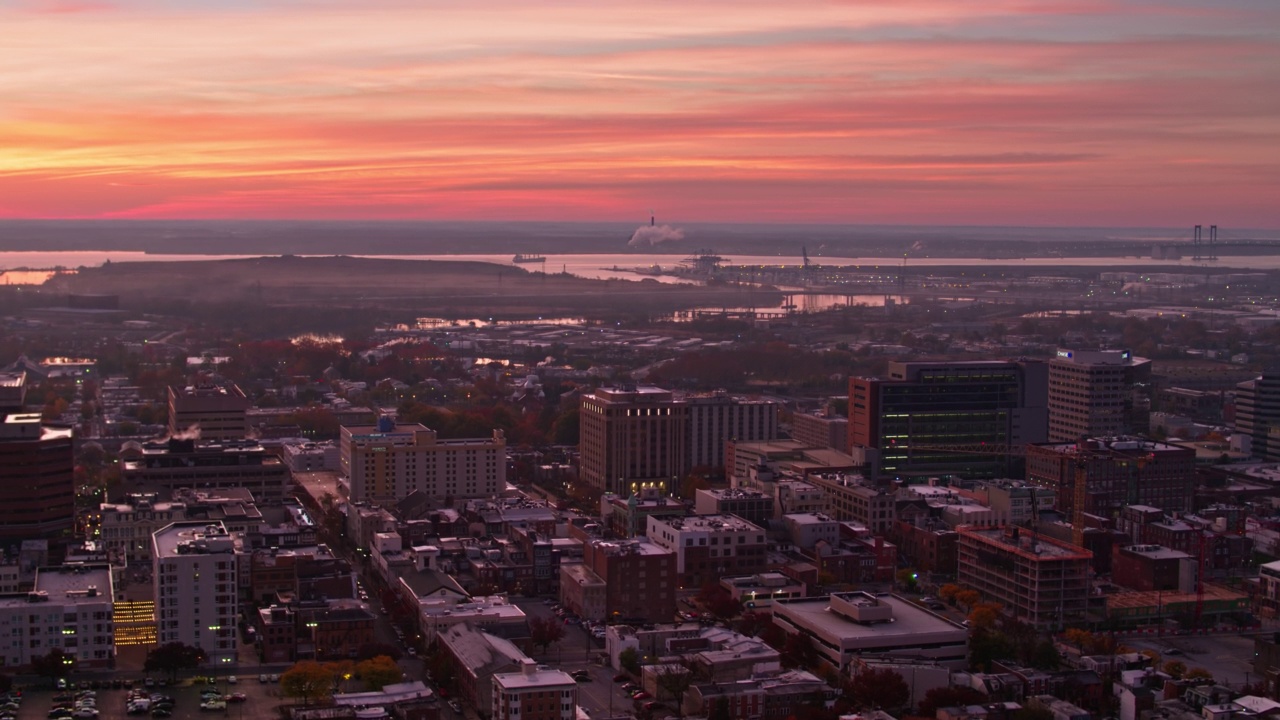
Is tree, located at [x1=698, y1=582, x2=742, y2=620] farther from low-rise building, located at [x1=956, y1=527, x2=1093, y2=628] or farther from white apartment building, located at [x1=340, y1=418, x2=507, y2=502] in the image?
white apartment building, located at [x1=340, y1=418, x2=507, y2=502]

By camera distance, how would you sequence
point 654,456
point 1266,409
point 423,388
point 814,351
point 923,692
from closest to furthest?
point 923,692 < point 654,456 < point 1266,409 < point 423,388 < point 814,351

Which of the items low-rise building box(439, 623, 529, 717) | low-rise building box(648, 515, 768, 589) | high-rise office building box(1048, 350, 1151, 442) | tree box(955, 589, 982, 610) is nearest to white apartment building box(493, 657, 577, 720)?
low-rise building box(439, 623, 529, 717)

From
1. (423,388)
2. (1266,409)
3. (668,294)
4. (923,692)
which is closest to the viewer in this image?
(923,692)

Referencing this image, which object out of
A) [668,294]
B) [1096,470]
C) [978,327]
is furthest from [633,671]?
[668,294]

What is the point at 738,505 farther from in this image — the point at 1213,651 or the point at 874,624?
the point at 1213,651

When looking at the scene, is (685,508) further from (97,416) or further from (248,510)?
(97,416)

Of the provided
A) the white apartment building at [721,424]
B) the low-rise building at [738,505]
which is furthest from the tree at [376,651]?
the white apartment building at [721,424]

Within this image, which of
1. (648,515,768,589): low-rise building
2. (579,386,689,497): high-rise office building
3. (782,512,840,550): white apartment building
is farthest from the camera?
(579,386,689,497): high-rise office building
